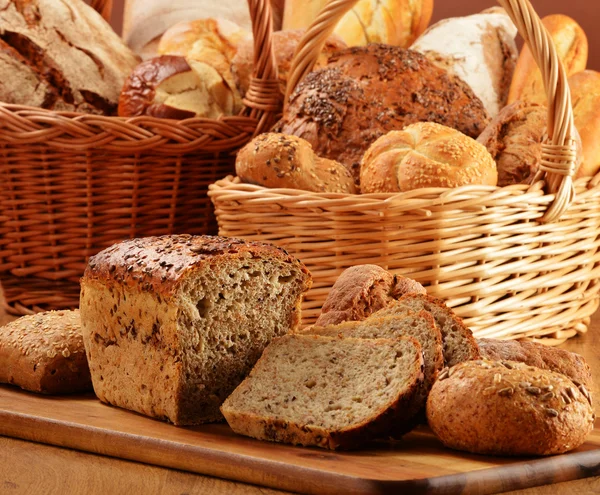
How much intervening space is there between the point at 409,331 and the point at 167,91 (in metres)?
1.42

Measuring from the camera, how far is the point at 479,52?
2961mm

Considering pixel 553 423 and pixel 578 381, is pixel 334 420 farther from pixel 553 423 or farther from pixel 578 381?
pixel 578 381

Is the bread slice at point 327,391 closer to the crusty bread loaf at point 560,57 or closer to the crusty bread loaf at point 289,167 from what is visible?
the crusty bread loaf at point 289,167

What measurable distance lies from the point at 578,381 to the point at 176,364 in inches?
31.0

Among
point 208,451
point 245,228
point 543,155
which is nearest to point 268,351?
point 208,451

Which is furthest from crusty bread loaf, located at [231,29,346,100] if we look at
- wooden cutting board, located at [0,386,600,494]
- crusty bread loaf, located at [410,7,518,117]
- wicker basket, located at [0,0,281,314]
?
wooden cutting board, located at [0,386,600,494]

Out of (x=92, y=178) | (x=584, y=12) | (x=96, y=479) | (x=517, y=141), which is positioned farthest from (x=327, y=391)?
(x=584, y=12)

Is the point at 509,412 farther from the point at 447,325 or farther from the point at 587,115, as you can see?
the point at 587,115

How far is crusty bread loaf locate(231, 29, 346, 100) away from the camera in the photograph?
290 cm

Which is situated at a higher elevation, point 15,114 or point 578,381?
point 15,114

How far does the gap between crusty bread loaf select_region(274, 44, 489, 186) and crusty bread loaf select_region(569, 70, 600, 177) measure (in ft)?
0.93

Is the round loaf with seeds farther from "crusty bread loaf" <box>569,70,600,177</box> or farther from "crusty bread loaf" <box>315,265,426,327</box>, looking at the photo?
"crusty bread loaf" <box>569,70,600,177</box>

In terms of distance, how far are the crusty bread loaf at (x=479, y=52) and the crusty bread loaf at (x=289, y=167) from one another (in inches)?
35.8

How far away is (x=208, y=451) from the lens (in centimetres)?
133
